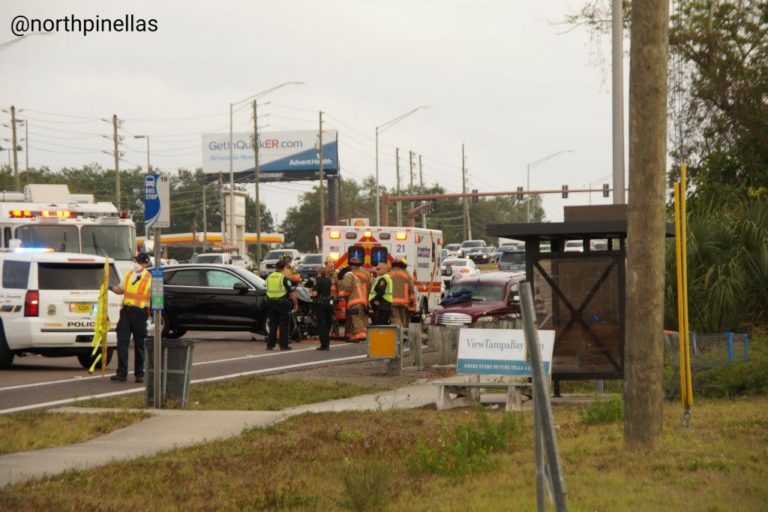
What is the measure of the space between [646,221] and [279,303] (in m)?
16.5

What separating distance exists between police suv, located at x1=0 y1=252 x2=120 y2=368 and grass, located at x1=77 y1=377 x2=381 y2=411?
3319 millimetres

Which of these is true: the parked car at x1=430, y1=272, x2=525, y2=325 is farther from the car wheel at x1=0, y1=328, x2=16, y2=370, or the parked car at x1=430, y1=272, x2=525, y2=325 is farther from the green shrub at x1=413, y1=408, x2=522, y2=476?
the green shrub at x1=413, y1=408, x2=522, y2=476

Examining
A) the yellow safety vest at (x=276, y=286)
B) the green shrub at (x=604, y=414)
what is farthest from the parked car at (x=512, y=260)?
the green shrub at (x=604, y=414)

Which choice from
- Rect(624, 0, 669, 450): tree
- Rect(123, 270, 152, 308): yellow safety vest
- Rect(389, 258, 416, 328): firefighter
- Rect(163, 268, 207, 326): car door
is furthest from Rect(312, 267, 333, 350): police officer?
Rect(624, 0, 669, 450): tree

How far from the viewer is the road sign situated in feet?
56.9

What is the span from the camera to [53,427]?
14.6 metres

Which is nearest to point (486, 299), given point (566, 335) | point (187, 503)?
point (566, 335)

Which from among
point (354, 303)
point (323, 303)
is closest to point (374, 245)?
point (354, 303)

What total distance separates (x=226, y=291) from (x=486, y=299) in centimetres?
551

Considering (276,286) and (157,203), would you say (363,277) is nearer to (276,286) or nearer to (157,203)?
(276,286)

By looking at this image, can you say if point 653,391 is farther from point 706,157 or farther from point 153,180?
point 706,157

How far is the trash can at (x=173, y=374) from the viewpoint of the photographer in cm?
1691

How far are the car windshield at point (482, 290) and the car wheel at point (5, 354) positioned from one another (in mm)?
10494

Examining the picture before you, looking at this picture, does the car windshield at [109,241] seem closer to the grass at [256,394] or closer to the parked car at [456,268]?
the grass at [256,394]
